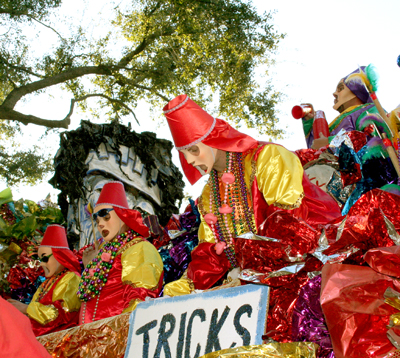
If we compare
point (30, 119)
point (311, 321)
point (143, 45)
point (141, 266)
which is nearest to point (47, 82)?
point (30, 119)

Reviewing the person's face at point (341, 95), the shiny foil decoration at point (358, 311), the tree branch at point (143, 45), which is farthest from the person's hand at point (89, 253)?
the tree branch at point (143, 45)

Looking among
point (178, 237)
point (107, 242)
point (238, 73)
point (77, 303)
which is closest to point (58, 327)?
point (77, 303)

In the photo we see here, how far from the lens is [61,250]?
408cm

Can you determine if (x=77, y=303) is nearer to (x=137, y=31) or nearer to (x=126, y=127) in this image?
(x=126, y=127)

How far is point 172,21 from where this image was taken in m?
7.89

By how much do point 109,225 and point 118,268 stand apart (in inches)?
14.6

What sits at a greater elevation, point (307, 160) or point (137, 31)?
point (137, 31)

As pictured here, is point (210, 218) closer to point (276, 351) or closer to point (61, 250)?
point (276, 351)

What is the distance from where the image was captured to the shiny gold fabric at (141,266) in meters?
3.06

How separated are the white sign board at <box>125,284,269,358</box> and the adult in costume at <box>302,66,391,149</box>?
6.96 feet

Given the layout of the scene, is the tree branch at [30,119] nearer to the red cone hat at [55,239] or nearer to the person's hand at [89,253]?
the red cone hat at [55,239]

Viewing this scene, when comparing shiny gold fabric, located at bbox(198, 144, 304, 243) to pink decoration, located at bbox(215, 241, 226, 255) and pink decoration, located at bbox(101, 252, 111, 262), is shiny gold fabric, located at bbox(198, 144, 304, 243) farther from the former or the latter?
pink decoration, located at bbox(101, 252, 111, 262)

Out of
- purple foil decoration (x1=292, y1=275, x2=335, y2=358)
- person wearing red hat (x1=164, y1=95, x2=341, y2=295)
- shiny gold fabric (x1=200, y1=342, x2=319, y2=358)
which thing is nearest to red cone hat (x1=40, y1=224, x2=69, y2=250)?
person wearing red hat (x1=164, y1=95, x2=341, y2=295)

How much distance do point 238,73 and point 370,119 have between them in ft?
14.6
